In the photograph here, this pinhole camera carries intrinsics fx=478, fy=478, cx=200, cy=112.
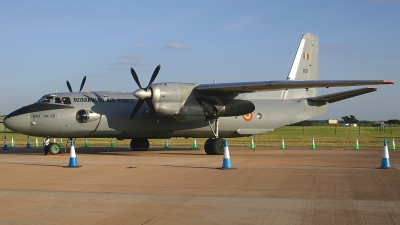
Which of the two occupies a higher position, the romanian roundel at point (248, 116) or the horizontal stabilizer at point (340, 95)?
the horizontal stabilizer at point (340, 95)

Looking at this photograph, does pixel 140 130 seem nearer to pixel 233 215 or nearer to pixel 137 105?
pixel 137 105

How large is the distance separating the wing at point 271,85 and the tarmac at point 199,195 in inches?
229

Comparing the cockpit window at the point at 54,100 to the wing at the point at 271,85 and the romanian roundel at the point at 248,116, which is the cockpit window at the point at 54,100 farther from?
the romanian roundel at the point at 248,116

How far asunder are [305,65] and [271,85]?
8.75m

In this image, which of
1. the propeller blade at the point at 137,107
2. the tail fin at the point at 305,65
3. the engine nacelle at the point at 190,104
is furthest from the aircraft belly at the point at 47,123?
the tail fin at the point at 305,65

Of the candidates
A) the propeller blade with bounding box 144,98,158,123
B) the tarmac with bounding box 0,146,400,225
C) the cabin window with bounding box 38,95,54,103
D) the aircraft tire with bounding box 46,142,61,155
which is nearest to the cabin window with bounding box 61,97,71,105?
the cabin window with bounding box 38,95,54,103

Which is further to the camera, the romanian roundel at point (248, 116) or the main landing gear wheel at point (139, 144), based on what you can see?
the main landing gear wheel at point (139, 144)

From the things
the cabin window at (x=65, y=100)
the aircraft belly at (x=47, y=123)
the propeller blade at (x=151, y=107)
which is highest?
the cabin window at (x=65, y=100)

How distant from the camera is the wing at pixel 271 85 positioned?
20938 millimetres

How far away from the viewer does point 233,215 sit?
8.16 metres

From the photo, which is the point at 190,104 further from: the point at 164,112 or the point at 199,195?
the point at 199,195

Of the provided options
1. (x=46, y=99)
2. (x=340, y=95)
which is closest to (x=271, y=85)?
(x=340, y=95)

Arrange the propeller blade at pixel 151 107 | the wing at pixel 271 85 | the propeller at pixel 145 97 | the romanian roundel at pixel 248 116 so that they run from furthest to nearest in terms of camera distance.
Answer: the romanian roundel at pixel 248 116 < the propeller blade at pixel 151 107 < the propeller at pixel 145 97 < the wing at pixel 271 85

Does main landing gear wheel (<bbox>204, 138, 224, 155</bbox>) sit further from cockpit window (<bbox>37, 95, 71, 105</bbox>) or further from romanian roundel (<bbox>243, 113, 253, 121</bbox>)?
cockpit window (<bbox>37, 95, 71, 105</bbox>)
